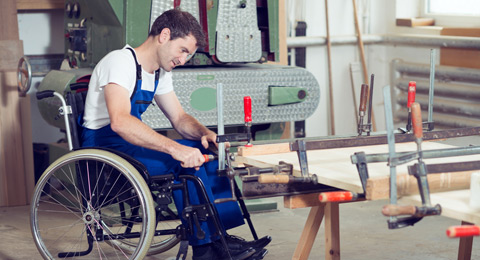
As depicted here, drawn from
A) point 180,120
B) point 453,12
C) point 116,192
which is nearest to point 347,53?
point 453,12

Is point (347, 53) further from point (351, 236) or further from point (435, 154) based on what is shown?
point (435, 154)

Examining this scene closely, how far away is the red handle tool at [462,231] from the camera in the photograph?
1.92m

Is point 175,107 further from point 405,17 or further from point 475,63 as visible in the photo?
point 405,17

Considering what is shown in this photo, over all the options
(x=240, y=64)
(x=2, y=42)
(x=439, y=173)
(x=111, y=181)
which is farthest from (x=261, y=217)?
(x=439, y=173)

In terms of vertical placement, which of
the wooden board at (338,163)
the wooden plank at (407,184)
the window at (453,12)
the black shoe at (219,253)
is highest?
the window at (453,12)

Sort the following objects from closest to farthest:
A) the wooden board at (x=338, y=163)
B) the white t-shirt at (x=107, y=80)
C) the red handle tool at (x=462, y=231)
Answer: the red handle tool at (x=462, y=231) < the wooden board at (x=338, y=163) < the white t-shirt at (x=107, y=80)

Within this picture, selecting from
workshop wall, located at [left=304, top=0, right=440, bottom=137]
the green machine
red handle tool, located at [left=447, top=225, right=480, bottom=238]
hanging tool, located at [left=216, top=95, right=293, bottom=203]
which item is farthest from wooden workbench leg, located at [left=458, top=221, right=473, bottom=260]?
workshop wall, located at [left=304, top=0, right=440, bottom=137]

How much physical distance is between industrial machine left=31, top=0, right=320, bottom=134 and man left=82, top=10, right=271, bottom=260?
27.1 inches

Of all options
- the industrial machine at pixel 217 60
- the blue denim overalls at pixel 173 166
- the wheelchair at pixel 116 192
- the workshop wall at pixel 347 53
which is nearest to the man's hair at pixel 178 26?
the blue denim overalls at pixel 173 166

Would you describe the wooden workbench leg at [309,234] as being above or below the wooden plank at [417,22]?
below

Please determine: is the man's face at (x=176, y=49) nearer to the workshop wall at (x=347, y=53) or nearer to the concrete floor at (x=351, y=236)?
the concrete floor at (x=351, y=236)

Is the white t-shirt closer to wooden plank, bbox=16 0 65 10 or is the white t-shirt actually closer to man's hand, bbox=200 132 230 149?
man's hand, bbox=200 132 230 149

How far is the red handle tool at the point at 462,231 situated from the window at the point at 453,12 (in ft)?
12.4

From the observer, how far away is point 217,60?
437cm
